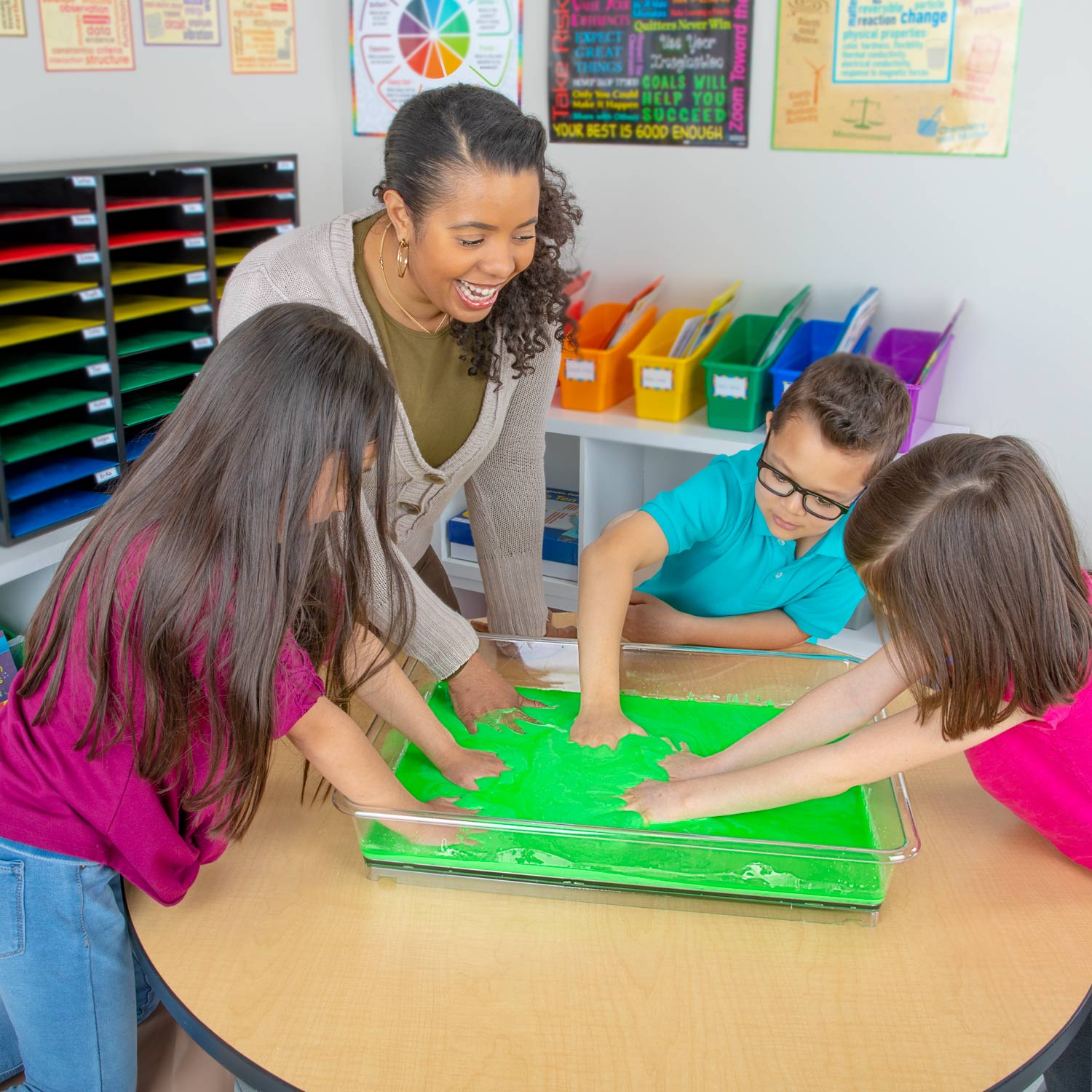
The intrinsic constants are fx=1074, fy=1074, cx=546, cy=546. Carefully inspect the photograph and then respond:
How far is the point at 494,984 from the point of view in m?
0.97

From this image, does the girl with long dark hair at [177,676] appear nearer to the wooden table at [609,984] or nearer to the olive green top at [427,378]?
the wooden table at [609,984]

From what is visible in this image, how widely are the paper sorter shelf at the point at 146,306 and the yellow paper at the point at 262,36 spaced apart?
Answer: 0.75m

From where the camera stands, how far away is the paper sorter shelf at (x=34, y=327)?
1.96 metres

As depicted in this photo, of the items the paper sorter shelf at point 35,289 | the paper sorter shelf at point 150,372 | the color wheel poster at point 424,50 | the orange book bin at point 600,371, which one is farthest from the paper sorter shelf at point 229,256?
the orange book bin at point 600,371

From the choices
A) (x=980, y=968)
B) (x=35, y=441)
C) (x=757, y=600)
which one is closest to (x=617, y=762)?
(x=980, y=968)

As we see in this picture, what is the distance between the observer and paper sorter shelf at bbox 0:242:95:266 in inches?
75.4

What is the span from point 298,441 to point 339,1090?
21.7 inches

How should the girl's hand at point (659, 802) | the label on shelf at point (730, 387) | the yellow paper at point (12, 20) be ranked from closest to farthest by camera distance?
the girl's hand at point (659, 802) < the yellow paper at point (12, 20) < the label on shelf at point (730, 387)

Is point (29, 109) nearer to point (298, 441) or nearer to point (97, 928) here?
point (298, 441)

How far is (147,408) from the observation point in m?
2.34

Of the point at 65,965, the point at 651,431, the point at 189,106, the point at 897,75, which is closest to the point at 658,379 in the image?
the point at 651,431

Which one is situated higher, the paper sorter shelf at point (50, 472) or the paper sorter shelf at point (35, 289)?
the paper sorter shelf at point (35, 289)

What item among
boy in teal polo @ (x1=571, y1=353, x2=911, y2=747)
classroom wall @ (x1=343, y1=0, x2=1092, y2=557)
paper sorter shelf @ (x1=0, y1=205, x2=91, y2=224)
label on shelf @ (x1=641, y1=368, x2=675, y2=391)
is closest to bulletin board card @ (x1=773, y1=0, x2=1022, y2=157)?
classroom wall @ (x1=343, y1=0, x2=1092, y2=557)

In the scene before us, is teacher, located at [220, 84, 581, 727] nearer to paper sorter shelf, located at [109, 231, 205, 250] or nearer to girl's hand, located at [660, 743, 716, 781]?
girl's hand, located at [660, 743, 716, 781]
